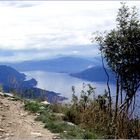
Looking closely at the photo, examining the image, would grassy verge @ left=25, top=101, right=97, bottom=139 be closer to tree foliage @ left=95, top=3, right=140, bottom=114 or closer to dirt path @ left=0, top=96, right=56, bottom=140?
dirt path @ left=0, top=96, right=56, bottom=140

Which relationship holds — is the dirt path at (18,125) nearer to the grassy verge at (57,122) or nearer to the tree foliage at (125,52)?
the grassy verge at (57,122)

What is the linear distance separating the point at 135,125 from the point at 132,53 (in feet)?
25.9

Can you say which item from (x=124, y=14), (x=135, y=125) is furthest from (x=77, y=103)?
(x=124, y=14)

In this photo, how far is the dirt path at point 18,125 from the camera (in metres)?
11.1

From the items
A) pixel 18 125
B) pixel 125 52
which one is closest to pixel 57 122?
pixel 18 125

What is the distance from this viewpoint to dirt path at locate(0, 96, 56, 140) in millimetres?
11117

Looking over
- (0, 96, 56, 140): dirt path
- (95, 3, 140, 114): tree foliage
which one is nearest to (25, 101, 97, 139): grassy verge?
(0, 96, 56, 140): dirt path

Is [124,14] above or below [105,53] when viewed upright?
above

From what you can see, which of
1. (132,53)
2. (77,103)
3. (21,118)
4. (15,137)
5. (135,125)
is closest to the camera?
(15,137)

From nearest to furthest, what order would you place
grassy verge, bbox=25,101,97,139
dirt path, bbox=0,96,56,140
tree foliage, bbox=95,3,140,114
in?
1. dirt path, bbox=0,96,56,140
2. grassy verge, bbox=25,101,97,139
3. tree foliage, bbox=95,3,140,114

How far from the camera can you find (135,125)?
15938 mm

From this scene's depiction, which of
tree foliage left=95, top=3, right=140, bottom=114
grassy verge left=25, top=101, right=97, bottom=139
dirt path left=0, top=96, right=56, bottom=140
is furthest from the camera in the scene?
tree foliage left=95, top=3, right=140, bottom=114

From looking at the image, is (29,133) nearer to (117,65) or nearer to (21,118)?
(21,118)

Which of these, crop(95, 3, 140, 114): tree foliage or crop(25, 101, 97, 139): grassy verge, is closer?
crop(25, 101, 97, 139): grassy verge
